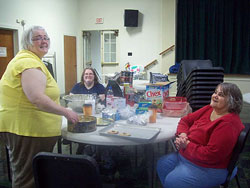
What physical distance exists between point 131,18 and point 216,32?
2.32m

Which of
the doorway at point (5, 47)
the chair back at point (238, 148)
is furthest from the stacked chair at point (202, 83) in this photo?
the doorway at point (5, 47)

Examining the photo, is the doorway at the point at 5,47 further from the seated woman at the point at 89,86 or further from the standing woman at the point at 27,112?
the standing woman at the point at 27,112

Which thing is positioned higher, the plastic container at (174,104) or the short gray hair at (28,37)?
the short gray hair at (28,37)

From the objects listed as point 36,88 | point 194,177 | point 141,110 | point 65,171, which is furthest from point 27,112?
point 194,177

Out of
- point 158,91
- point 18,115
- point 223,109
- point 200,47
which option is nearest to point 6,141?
point 18,115

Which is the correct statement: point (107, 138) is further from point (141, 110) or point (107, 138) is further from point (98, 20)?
point (98, 20)

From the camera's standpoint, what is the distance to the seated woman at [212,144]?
1.39 metres

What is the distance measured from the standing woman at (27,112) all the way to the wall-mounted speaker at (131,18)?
19.8 feet

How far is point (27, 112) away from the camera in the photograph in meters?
1.44

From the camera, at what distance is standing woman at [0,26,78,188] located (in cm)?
139

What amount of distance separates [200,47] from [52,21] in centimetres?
387

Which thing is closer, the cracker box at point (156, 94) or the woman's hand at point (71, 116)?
the woman's hand at point (71, 116)

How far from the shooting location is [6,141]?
1.54m

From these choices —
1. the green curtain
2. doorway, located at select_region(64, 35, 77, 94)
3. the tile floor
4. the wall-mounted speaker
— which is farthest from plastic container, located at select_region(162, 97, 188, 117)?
doorway, located at select_region(64, 35, 77, 94)
